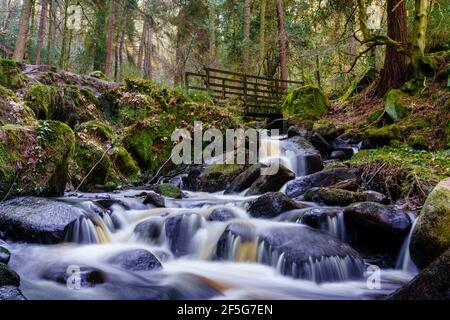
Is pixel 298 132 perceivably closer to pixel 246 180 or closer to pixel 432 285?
pixel 246 180

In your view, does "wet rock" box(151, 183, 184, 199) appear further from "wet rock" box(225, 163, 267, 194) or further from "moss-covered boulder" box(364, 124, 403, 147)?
"moss-covered boulder" box(364, 124, 403, 147)

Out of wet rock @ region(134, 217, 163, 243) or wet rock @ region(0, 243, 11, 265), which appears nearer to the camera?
wet rock @ region(0, 243, 11, 265)

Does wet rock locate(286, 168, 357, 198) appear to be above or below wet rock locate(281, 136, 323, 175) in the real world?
below

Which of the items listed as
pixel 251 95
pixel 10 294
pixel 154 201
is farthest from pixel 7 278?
pixel 251 95

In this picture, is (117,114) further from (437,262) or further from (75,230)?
(437,262)

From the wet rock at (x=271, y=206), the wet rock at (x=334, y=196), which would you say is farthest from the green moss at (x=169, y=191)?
the wet rock at (x=334, y=196)

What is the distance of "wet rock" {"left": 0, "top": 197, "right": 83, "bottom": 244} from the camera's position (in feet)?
15.8

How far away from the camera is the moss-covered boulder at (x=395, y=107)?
9516mm

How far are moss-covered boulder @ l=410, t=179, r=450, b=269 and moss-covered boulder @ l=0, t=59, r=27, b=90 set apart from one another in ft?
30.6

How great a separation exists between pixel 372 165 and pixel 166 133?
5689 mm

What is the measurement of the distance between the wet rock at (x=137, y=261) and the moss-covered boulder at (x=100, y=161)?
400 cm

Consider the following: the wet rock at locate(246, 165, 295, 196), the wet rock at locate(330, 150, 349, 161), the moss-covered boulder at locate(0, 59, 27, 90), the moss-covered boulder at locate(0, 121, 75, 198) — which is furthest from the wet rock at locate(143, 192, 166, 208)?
the moss-covered boulder at locate(0, 59, 27, 90)

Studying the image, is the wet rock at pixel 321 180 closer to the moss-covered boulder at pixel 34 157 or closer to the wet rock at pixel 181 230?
the wet rock at pixel 181 230

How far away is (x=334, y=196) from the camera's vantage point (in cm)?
603
